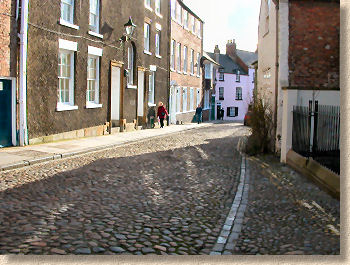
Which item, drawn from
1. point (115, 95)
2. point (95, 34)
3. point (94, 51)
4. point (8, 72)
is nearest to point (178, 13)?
point (115, 95)

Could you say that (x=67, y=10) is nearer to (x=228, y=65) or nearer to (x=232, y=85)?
(x=232, y=85)

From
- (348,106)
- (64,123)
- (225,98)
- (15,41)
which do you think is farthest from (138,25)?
(225,98)

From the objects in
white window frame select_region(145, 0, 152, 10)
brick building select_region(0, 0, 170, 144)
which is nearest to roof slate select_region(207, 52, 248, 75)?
brick building select_region(0, 0, 170, 144)

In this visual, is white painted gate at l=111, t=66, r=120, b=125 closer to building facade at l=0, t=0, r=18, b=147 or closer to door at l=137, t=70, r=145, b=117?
door at l=137, t=70, r=145, b=117

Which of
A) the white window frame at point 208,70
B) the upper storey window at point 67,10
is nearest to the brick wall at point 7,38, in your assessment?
the upper storey window at point 67,10

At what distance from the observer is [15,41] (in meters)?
11.6

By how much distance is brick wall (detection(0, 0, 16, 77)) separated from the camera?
1112 cm

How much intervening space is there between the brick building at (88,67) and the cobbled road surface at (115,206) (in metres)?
3.49

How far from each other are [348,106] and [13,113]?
1006cm

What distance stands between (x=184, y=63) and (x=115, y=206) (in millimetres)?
28216

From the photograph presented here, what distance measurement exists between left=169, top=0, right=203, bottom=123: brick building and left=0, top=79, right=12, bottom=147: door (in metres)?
17.6

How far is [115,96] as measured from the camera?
1898cm

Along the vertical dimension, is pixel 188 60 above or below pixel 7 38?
above

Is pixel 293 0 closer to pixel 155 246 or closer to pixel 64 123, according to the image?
pixel 64 123
